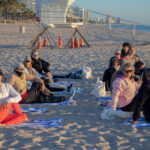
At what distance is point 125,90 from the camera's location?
196 inches

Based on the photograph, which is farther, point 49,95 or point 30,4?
point 30,4

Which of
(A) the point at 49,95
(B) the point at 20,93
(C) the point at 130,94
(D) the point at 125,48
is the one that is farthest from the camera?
(D) the point at 125,48

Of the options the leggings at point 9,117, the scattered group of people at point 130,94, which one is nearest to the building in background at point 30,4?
the scattered group of people at point 130,94

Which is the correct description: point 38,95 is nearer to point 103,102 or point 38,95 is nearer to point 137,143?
point 103,102

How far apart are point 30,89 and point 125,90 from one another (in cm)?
213

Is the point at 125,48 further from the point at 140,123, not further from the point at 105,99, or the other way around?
the point at 140,123

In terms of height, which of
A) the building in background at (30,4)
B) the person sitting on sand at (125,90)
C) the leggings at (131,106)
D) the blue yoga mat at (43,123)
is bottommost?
the blue yoga mat at (43,123)

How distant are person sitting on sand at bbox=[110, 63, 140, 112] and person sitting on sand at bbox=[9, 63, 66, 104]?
5.14 feet

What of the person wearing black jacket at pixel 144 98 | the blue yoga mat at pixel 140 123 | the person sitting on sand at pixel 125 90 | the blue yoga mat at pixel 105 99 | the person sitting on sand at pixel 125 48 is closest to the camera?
the person wearing black jacket at pixel 144 98

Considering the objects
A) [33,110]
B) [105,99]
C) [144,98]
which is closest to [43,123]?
[33,110]

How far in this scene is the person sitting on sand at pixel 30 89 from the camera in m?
5.63

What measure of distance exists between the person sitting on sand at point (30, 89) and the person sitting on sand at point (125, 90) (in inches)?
61.7

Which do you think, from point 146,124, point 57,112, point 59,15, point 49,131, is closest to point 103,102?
point 57,112

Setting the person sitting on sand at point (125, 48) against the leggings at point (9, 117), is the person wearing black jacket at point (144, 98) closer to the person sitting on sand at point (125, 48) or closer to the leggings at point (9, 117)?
the leggings at point (9, 117)
